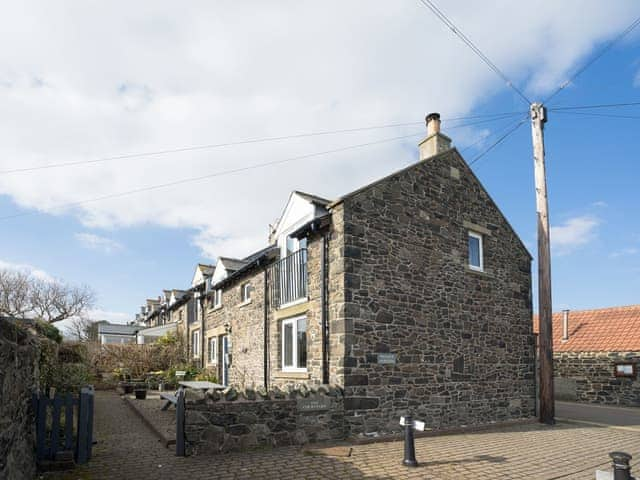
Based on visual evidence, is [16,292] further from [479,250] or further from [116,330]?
[479,250]

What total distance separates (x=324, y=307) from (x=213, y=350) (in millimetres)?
11198

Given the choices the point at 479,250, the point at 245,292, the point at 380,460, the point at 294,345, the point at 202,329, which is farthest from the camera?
the point at 202,329

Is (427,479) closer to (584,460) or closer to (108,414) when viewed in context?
(584,460)

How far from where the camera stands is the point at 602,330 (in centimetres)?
2130

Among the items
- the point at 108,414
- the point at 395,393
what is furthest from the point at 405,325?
the point at 108,414

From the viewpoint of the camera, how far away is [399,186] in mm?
11742

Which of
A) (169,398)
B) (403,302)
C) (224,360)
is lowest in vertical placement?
(169,398)

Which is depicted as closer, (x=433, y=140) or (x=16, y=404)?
(x=16, y=404)

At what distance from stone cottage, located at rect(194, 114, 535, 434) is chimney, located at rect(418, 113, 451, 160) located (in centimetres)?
3

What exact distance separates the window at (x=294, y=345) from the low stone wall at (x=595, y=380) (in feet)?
47.2

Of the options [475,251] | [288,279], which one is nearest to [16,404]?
[288,279]

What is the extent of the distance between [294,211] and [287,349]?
3.80 m

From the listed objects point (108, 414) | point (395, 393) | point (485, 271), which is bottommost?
point (108, 414)

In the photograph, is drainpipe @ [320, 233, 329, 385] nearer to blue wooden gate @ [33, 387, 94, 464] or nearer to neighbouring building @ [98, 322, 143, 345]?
blue wooden gate @ [33, 387, 94, 464]
